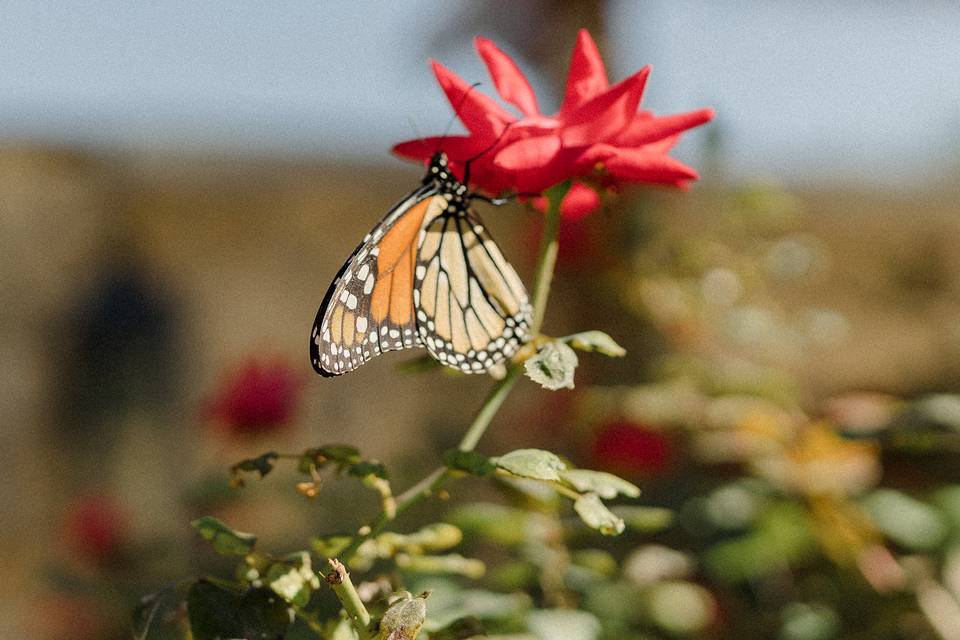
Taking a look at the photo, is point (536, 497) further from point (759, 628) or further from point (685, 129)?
point (759, 628)

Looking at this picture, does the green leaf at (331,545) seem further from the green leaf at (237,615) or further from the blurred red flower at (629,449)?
the blurred red flower at (629,449)

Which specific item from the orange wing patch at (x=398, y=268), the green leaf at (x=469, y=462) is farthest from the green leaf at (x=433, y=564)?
the orange wing patch at (x=398, y=268)

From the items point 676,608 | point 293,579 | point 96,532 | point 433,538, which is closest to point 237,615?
point 293,579

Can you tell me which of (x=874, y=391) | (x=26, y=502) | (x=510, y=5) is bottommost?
(x=26, y=502)

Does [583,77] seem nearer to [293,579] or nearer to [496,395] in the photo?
[496,395]

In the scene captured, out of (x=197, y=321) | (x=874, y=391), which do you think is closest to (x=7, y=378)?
(x=197, y=321)

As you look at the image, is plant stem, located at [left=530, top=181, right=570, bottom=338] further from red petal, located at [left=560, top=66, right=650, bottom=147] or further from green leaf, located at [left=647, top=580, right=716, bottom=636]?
green leaf, located at [left=647, top=580, right=716, bottom=636]
